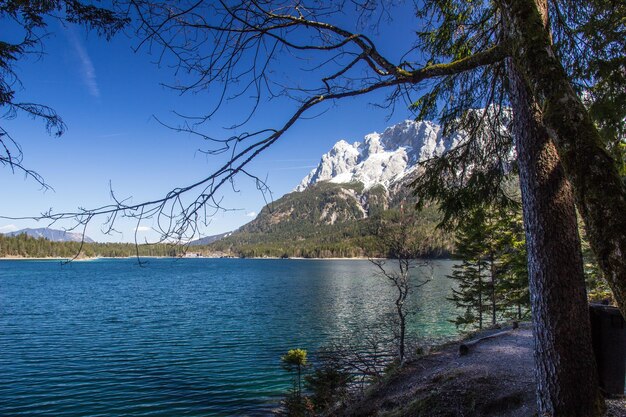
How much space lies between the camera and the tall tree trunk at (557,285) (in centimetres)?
323

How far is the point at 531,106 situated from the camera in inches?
130

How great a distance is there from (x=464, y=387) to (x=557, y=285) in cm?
447

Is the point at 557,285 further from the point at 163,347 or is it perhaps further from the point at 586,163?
the point at 163,347

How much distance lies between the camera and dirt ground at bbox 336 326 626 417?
19.0ft

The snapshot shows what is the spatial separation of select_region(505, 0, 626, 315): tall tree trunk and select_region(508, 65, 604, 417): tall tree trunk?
148 centimetres

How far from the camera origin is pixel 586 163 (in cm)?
167

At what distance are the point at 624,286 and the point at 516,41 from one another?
1.51m

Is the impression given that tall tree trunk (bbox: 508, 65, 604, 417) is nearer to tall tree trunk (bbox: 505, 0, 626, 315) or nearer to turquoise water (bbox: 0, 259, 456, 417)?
tall tree trunk (bbox: 505, 0, 626, 315)

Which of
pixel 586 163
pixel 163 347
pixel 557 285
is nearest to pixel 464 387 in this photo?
pixel 557 285

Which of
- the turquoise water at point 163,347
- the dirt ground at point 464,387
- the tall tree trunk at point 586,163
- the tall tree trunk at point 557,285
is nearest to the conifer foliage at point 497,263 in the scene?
the turquoise water at point 163,347

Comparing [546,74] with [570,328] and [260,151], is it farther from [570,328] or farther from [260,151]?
[570,328]

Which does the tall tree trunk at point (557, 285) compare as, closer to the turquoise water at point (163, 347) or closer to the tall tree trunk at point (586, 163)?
the tall tree trunk at point (586, 163)

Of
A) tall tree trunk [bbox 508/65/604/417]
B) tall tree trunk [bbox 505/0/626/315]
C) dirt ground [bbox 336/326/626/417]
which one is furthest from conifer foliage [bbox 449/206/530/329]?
tall tree trunk [bbox 505/0/626/315]

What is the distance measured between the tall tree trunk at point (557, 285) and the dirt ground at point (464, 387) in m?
0.87
